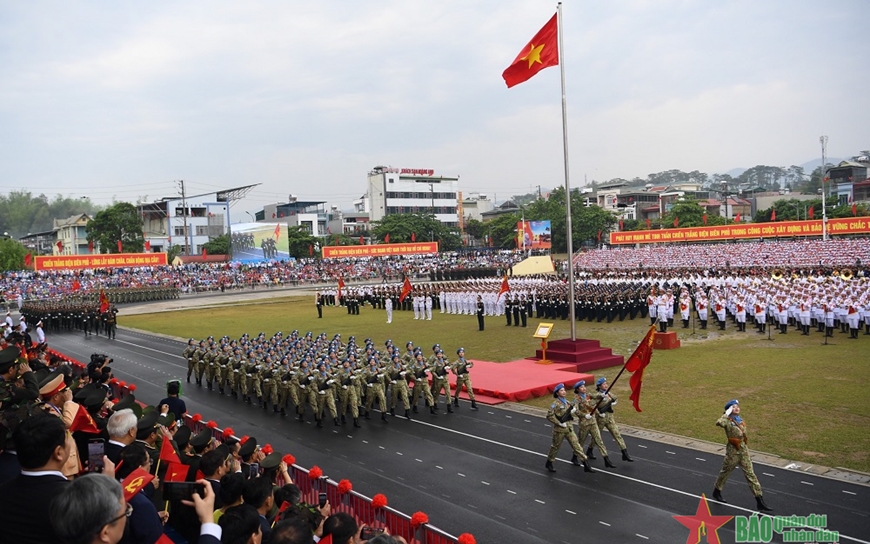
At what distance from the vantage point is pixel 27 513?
2949 mm

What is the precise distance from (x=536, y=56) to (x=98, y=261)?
46158 mm

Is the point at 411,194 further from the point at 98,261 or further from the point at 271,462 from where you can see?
the point at 271,462

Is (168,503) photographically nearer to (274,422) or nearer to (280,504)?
(280,504)

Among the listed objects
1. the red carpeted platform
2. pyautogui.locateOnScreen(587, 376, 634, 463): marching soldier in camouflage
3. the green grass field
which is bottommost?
the green grass field

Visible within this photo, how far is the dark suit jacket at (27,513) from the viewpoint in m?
2.93

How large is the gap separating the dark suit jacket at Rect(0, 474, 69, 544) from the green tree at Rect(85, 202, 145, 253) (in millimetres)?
71130

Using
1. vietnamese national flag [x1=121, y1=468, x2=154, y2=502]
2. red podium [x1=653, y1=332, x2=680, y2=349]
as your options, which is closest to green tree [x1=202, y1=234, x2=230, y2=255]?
red podium [x1=653, y1=332, x2=680, y2=349]

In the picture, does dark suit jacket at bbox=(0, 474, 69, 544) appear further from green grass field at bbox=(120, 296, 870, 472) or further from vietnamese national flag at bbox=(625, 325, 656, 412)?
green grass field at bbox=(120, 296, 870, 472)

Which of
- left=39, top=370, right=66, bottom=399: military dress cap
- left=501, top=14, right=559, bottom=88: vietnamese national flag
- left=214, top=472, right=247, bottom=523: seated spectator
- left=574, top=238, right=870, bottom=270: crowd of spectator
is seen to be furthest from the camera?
left=574, top=238, right=870, bottom=270: crowd of spectator

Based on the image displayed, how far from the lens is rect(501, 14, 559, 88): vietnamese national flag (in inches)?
664

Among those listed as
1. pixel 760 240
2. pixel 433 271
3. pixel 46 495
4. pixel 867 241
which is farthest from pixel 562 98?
pixel 760 240

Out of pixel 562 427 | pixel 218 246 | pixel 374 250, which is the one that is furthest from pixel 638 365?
pixel 218 246

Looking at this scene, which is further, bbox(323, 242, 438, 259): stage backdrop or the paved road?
bbox(323, 242, 438, 259): stage backdrop

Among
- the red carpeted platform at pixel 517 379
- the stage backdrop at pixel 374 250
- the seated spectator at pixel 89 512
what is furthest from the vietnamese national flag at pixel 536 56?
the stage backdrop at pixel 374 250
